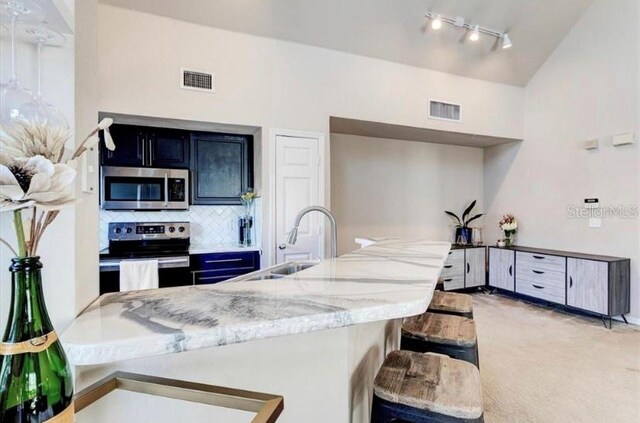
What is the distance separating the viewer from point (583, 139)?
14.4 feet

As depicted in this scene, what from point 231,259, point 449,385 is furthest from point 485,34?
point 449,385

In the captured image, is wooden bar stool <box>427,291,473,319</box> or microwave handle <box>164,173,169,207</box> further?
microwave handle <box>164,173,169,207</box>

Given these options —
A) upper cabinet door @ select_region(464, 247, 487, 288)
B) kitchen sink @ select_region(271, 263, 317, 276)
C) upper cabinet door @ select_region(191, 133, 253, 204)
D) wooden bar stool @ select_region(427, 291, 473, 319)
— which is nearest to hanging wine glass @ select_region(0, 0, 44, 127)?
kitchen sink @ select_region(271, 263, 317, 276)

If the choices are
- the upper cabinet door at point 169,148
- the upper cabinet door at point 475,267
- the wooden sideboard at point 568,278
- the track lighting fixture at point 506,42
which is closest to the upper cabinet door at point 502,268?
the wooden sideboard at point 568,278

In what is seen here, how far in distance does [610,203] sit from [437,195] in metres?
2.18

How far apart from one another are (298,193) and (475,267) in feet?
10.6

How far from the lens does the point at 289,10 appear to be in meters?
3.41

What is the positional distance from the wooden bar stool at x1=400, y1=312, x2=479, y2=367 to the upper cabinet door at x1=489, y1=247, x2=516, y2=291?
3.62m

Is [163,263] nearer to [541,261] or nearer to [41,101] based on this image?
[41,101]

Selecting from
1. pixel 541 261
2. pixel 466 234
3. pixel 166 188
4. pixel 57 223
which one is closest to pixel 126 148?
pixel 166 188

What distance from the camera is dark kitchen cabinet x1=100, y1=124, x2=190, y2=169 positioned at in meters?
3.33

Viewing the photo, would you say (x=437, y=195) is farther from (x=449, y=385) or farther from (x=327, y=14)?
(x=449, y=385)

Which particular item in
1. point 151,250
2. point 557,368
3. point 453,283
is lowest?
point 557,368

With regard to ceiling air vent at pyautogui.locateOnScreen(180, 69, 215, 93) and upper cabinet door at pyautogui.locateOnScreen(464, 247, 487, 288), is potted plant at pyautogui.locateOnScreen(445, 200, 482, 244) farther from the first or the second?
ceiling air vent at pyautogui.locateOnScreen(180, 69, 215, 93)
